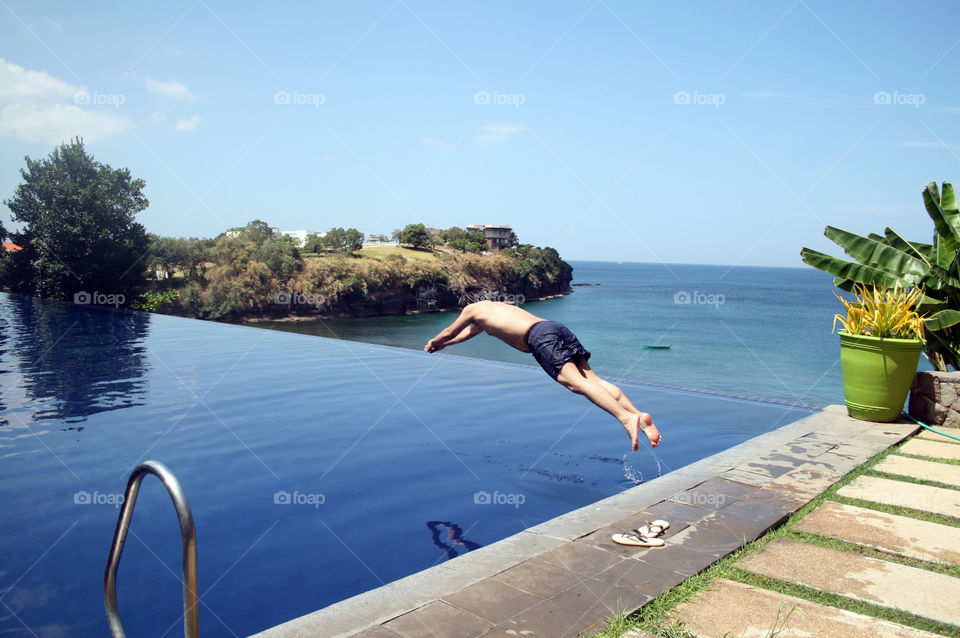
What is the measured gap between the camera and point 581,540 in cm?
288

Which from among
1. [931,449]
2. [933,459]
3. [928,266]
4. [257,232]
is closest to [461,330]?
[933,459]

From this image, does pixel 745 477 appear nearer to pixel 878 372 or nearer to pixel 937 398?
pixel 878 372

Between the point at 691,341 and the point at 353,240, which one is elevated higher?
the point at 353,240

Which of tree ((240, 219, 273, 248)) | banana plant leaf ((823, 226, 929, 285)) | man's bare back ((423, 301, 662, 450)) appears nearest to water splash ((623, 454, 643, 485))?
man's bare back ((423, 301, 662, 450))

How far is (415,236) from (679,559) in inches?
2595

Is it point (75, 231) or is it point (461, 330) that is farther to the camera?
point (75, 231)

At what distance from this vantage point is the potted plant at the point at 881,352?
17.3 ft

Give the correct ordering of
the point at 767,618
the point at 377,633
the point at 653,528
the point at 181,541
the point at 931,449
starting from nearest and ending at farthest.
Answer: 1. the point at 181,541
2. the point at 377,633
3. the point at 767,618
4. the point at 653,528
5. the point at 931,449

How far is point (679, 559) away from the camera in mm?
2656

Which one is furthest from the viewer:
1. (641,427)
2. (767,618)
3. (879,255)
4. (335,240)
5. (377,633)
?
(335,240)

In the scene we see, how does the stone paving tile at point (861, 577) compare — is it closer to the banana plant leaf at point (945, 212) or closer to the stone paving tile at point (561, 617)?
the stone paving tile at point (561, 617)

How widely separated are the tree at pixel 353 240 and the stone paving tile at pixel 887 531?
54711mm

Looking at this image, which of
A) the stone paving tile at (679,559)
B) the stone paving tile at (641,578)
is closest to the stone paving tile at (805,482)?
the stone paving tile at (679,559)

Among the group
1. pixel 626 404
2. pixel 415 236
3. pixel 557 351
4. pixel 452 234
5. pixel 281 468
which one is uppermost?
pixel 452 234
